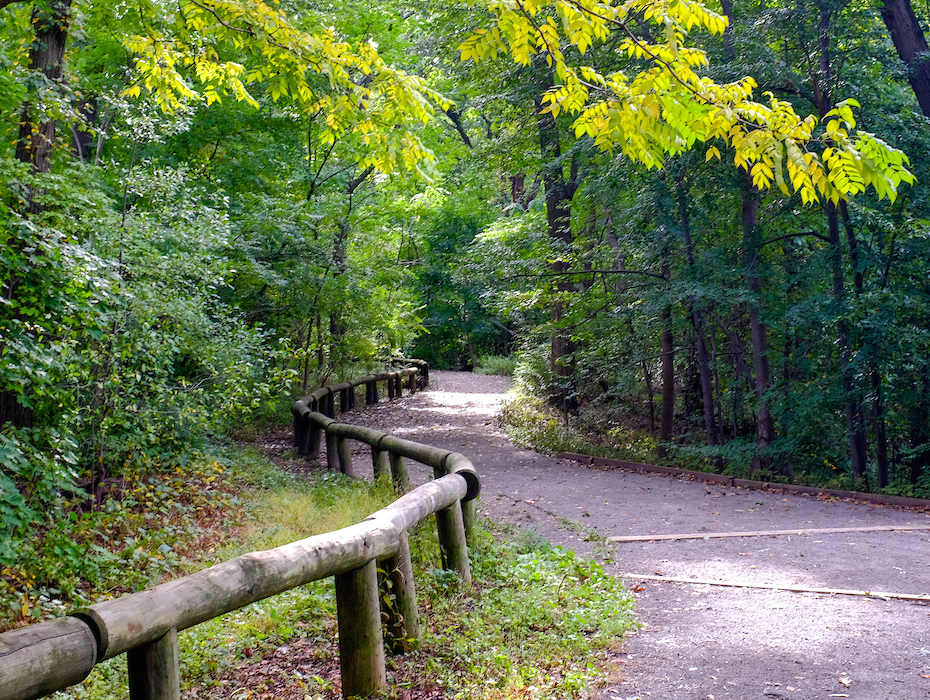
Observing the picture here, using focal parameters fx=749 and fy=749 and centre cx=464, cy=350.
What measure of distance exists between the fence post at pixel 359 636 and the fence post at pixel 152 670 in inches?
41.1

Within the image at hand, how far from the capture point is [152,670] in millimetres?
2658

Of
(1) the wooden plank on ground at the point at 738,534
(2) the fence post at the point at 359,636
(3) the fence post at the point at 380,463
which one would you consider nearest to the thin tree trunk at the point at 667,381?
(1) the wooden plank on ground at the point at 738,534

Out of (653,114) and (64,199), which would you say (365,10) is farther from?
(653,114)

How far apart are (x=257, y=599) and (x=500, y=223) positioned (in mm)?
18218

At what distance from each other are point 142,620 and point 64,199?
545 cm

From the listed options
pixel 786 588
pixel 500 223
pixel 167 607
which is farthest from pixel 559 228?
pixel 167 607

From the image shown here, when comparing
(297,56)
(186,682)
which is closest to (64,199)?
(297,56)

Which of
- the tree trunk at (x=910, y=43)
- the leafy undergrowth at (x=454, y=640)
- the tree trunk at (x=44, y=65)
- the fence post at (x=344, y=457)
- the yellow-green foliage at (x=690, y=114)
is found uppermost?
the tree trunk at (x=910, y=43)

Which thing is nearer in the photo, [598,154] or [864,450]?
[864,450]

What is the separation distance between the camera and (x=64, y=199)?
6809 mm

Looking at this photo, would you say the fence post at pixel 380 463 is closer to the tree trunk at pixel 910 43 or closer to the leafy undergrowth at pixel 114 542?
the leafy undergrowth at pixel 114 542

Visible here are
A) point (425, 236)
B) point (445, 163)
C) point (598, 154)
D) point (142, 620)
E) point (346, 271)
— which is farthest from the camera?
point (425, 236)

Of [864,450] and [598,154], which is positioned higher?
[598,154]

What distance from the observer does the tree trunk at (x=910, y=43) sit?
10.6 meters
